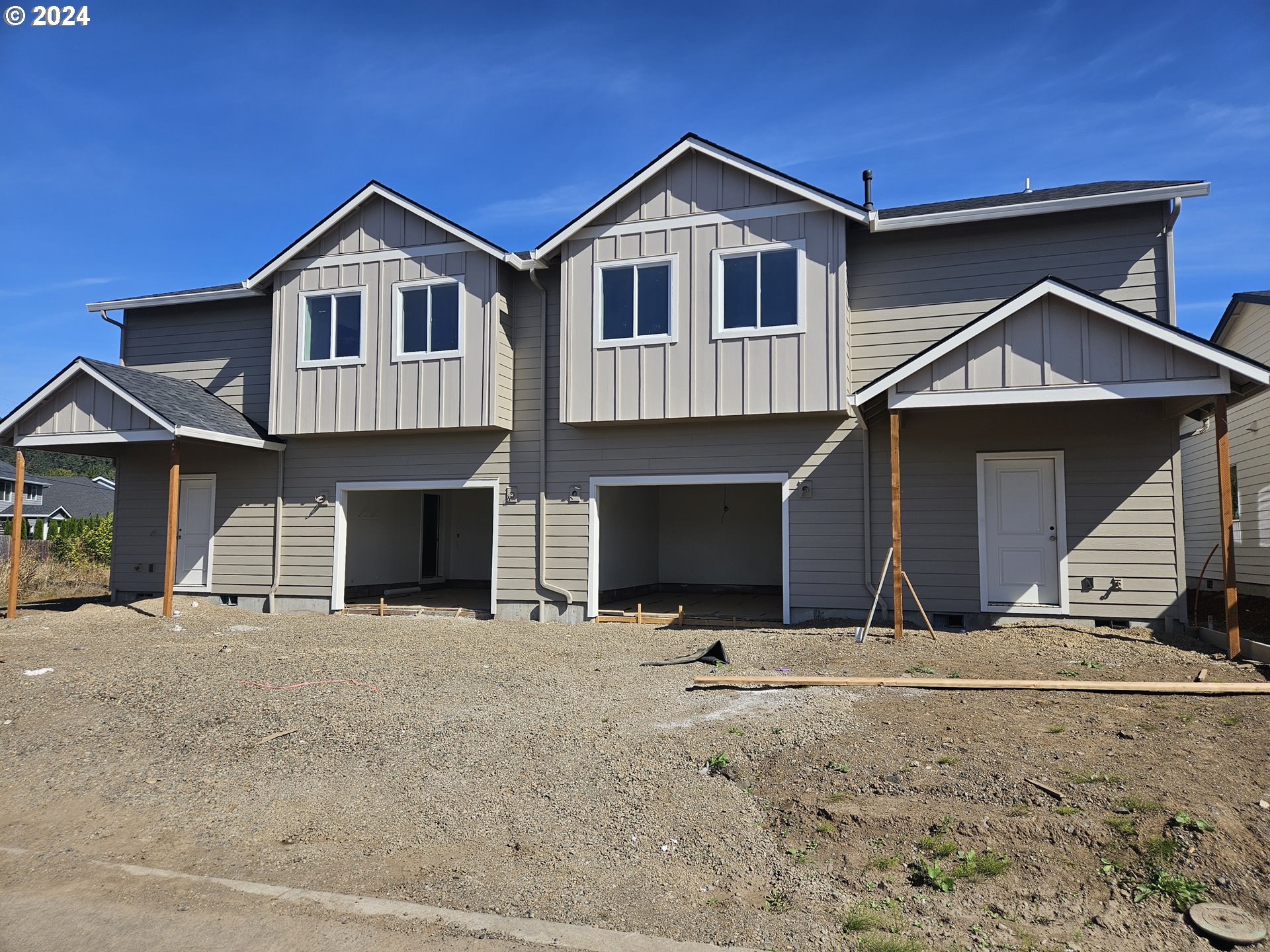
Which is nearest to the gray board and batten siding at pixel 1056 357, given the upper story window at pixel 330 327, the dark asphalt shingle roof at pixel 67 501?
the upper story window at pixel 330 327

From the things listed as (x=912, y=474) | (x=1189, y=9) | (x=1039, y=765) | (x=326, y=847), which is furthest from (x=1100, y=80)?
(x=326, y=847)

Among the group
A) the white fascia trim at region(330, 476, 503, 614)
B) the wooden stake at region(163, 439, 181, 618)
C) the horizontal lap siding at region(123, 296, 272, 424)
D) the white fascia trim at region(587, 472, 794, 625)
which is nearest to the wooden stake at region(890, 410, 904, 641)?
the white fascia trim at region(587, 472, 794, 625)

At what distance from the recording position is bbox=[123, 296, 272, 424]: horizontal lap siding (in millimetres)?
14844

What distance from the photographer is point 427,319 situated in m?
13.2

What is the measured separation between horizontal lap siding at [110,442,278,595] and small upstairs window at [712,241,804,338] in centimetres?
811

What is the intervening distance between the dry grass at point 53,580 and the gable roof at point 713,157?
12.3 meters

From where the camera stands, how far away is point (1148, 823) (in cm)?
414

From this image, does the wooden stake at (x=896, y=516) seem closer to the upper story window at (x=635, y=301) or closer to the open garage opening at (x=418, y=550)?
the upper story window at (x=635, y=301)

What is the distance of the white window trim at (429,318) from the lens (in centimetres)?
1295

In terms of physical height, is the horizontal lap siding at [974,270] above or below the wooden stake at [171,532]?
above

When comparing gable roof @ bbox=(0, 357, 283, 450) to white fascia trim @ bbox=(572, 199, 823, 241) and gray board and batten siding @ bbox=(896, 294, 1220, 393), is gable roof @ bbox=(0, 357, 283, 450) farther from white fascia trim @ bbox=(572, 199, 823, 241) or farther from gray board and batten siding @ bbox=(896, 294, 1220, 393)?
gray board and batten siding @ bbox=(896, 294, 1220, 393)

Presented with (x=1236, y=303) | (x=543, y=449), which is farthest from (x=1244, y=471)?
(x=543, y=449)

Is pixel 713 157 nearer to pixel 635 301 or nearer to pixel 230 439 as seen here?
pixel 635 301

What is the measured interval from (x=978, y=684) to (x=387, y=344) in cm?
991
